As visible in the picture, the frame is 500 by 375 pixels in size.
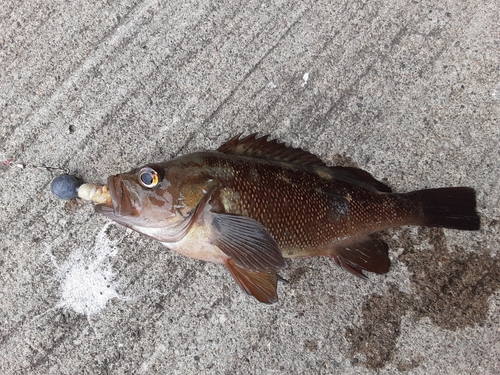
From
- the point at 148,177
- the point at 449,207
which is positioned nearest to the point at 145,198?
the point at 148,177

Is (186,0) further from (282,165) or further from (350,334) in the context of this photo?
(350,334)

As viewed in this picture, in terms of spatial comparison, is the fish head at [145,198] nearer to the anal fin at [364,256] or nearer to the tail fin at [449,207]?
the anal fin at [364,256]

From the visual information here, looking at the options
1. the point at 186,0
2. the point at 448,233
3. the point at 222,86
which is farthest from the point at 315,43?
the point at 448,233

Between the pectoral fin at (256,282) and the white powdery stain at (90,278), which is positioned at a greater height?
the pectoral fin at (256,282)

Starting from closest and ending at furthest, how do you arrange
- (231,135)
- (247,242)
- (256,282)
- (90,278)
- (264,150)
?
(247,242), (256,282), (264,150), (90,278), (231,135)

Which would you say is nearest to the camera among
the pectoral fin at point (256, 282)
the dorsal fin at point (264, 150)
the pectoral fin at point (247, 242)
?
the pectoral fin at point (247, 242)

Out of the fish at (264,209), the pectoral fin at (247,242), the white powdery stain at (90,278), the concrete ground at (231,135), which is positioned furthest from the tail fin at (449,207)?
the white powdery stain at (90,278)

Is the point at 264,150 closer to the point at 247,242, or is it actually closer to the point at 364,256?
the point at 247,242

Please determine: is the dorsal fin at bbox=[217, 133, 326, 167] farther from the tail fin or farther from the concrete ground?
the tail fin
